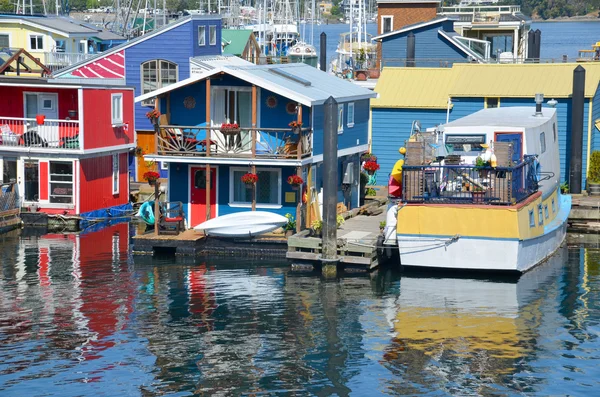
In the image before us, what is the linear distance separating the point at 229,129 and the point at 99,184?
395 inches

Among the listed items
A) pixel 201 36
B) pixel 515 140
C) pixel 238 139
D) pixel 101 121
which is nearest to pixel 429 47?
pixel 201 36

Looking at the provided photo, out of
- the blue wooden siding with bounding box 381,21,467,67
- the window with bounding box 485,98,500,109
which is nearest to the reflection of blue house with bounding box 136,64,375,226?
the window with bounding box 485,98,500,109

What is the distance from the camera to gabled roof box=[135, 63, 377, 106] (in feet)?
119

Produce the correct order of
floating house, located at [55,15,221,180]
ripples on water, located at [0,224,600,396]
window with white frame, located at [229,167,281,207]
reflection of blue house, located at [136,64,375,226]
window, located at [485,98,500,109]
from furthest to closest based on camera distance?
floating house, located at [55,15,221,180] < window, located at [485,98,500,109] < window with white frame, located at [229,167,281,207] < reflection of blue house, located at [136,64,375,226] < ripples on water, located at [0,224,600,396]

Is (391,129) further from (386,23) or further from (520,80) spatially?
(386,23)

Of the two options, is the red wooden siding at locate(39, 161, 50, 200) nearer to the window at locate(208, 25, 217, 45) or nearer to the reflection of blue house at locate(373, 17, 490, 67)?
the window at locate(208, 25, 217, 45)

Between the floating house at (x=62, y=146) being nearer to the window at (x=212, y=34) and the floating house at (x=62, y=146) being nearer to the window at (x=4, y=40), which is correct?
the window at (x=212, y=34)

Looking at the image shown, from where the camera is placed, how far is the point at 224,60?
53.1 meters

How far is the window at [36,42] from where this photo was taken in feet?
224

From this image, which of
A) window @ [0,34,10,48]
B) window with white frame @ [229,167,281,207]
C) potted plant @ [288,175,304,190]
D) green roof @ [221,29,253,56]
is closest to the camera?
potted plant @ [288,175,304,190]

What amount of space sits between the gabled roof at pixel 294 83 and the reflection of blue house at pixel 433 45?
17961mm

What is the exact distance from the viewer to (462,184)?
32844mm

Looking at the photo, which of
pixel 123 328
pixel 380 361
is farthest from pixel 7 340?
pixel 380 361

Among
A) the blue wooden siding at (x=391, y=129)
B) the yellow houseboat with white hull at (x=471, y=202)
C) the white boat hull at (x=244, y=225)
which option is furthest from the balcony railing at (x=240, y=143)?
the blue wooden siding at (x=391, y=129)
